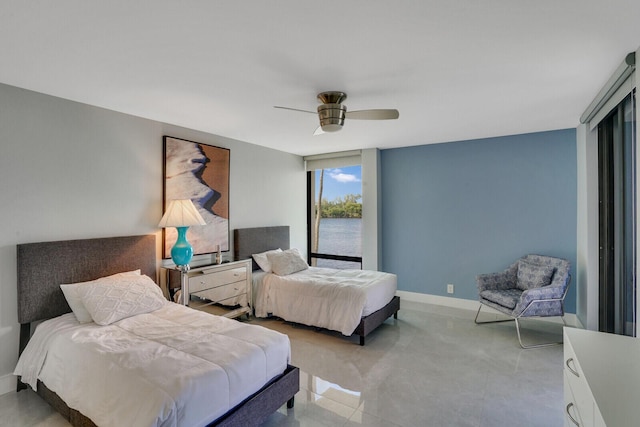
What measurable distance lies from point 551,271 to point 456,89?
250 centimetres

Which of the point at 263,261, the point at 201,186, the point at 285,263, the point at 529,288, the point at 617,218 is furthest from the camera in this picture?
the point at 263,261

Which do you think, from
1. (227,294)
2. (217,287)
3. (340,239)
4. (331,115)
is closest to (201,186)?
(217,287)

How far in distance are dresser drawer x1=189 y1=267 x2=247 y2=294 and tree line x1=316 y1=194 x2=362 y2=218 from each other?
224 cm

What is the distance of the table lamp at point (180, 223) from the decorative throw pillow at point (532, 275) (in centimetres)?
388

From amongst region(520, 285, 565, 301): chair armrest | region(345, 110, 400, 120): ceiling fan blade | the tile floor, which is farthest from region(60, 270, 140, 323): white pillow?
region(520, 285, 565, 301): chair armrest

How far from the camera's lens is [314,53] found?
197 cm

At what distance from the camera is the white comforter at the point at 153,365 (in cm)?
155

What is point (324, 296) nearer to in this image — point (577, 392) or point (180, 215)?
point (180, 215)

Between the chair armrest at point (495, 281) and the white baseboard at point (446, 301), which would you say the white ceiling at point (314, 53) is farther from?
the white baseboard at point (446, 301)

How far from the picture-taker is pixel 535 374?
269 centimetres

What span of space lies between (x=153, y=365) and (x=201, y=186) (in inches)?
95.8

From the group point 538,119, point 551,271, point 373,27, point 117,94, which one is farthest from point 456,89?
point 117,94

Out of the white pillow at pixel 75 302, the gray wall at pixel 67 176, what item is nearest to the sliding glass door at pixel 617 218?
the white pillow at pixel 75 302

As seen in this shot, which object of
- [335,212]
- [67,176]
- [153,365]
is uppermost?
[67,176]
